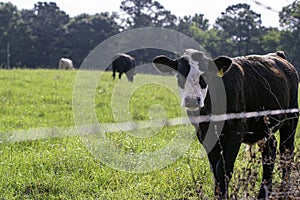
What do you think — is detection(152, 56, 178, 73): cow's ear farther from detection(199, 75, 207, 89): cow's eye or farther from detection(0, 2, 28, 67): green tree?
detection(0, 2, 28, 67): green tree

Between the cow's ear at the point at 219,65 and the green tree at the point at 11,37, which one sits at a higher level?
the green tree at the point at 11,37

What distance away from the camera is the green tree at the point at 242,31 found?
152ft

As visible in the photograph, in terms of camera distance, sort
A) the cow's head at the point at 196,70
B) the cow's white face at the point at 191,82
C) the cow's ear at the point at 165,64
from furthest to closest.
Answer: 1. the cow's ear at the point at 165,64
2. the cow's head at the point at 196,70
3. the cow's white face at the point at 191,82

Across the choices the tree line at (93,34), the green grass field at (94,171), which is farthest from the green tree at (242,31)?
the green grass field at (94,171)

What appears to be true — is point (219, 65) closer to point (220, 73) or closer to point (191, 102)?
point (220, 73)

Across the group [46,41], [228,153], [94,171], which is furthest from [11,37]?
[228,153]

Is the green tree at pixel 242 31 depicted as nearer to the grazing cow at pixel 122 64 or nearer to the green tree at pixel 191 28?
the green tree at pixel 191 28

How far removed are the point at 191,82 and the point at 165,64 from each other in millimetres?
567

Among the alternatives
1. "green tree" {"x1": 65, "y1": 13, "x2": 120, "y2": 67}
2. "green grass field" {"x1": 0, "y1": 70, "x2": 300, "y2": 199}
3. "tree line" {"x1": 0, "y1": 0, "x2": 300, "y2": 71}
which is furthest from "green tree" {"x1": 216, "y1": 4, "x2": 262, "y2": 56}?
"green grass field" {"x1": 0, "y1": 70, "x2": 300, "y2": 199}

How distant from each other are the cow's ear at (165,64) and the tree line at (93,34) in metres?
37.9

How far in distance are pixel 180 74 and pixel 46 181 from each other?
5.62 ft

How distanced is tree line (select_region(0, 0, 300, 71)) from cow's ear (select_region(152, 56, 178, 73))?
37.9 meters

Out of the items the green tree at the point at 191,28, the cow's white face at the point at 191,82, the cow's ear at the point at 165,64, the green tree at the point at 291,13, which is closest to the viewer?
the green tree at the point at 291,13

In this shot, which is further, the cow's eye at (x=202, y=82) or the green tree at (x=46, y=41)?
the green tree at (x=46, y=41)
